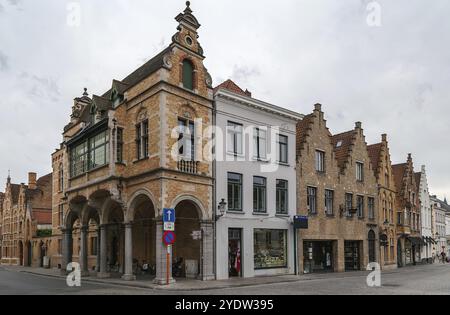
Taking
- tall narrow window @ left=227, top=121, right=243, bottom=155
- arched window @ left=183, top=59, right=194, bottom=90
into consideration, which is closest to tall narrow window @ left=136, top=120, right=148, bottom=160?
arched window @ left=183, top=59, right=194, bottom=90

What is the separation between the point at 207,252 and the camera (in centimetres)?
2434

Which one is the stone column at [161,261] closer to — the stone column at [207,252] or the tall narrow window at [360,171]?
the stone column at [207,252]

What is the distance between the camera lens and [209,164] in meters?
25.4

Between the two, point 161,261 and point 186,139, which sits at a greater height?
point 186,139

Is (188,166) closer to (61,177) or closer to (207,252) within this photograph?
(207,252)

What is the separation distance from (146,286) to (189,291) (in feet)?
7.82

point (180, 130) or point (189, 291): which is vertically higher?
point (180, 130)

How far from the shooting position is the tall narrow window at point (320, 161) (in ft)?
108

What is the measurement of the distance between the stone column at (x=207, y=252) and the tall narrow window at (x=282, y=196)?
243 inches

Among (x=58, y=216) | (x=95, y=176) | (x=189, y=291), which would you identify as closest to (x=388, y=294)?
(x=189, y=291)

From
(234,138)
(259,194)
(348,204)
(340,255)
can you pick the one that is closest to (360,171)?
(348,204)

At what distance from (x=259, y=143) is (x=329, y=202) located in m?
8.42

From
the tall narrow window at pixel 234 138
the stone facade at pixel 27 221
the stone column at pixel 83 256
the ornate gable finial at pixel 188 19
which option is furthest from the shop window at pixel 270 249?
the stone facade at pixel 27 221

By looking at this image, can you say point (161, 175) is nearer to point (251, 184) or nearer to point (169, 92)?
point (169, 92)
